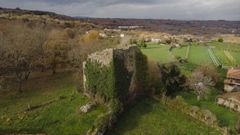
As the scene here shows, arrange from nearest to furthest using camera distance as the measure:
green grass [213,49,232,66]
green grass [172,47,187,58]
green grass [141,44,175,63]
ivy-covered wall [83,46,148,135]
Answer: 1. ivy-covered wall [83,46,148,135]
2. green grass [141,44,175,63]
3. green grass [213,49,232,66]
4. green grass [172,47,187,58]

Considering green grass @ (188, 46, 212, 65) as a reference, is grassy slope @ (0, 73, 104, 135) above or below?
below

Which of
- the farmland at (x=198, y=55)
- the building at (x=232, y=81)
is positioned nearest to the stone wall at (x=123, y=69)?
the building at (x=232, y=81)

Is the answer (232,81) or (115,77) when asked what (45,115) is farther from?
(232,81)

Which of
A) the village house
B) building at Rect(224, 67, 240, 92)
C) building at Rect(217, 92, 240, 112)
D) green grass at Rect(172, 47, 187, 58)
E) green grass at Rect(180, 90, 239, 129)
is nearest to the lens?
green grass at Rect(180, 90, 239, 129)

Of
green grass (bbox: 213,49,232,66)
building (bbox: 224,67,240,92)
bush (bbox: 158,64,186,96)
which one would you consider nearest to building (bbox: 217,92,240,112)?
bush (bbox: 158,64,186,96)

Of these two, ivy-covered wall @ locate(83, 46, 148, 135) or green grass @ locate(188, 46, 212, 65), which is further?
green grass @ locate(188, 46, 212, 65)

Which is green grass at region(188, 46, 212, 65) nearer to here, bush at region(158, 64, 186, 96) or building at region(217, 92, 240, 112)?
bush at region(158, 64, 186, 96)

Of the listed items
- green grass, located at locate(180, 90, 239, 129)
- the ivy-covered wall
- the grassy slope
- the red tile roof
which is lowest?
green grass, located at locate(180, 90, 239, 129)

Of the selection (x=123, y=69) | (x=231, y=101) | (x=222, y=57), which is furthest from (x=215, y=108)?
(x=222, y=57)
